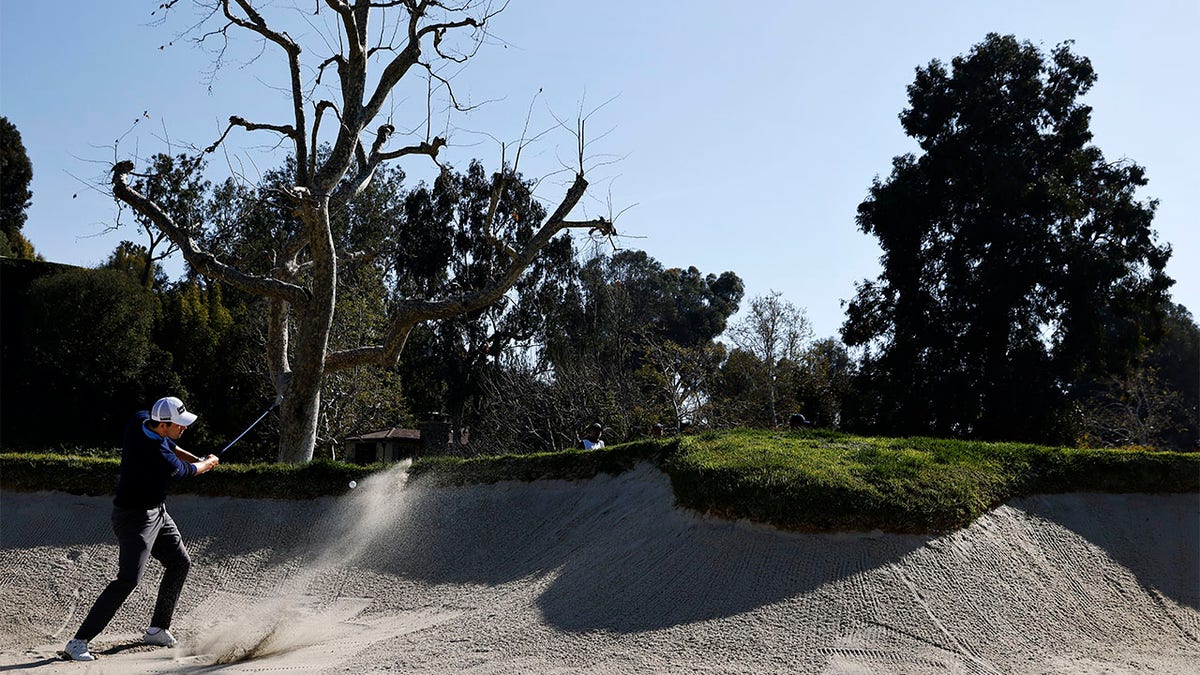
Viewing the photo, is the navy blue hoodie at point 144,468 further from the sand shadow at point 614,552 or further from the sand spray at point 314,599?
the sand shadow at point 614,552

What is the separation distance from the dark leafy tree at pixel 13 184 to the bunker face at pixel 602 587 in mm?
38287

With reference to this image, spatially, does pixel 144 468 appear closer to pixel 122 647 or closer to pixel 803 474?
pixel 122 647

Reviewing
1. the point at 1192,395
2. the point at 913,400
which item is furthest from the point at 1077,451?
the point at 1192,395

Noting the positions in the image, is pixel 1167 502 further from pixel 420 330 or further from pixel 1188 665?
pixel 420 330

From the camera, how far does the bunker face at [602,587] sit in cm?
Result: 795

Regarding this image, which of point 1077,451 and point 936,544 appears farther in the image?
point 1077,451

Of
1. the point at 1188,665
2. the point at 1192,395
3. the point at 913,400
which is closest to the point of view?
the point at 1188,665

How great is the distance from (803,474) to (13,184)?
48.2m

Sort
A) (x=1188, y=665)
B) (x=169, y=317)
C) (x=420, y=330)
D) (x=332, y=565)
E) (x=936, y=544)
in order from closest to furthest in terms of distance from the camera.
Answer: (x=1188, y=665)
(x=936, y=544)
(x=332, y=565)
(x=169, y=317)
(x=420, y=330)

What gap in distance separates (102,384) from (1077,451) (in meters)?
26.8

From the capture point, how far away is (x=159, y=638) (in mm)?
9055

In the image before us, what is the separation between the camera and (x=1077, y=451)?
1190 cm

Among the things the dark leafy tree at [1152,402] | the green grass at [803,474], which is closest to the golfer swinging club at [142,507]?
the green grass at [803,474]

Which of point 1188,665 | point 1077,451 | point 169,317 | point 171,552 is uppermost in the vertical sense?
point 169,317
